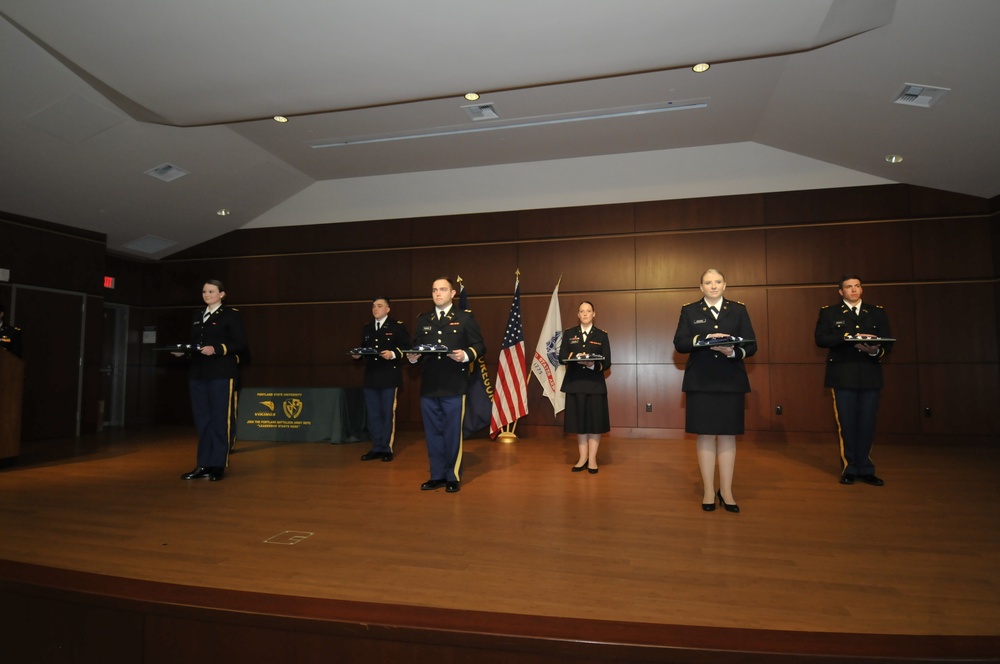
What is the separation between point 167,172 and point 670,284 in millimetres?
6315

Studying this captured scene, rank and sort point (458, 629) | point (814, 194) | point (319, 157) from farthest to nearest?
1. point (319, 157)
2. point (814, 194)
3. point (458, 629)

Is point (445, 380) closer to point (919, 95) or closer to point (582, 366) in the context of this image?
point (582, 366)

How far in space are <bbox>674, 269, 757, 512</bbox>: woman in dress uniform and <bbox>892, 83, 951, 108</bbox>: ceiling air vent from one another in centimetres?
309

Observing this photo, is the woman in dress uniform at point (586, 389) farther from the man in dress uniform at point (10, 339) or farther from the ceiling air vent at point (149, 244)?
the ceiling air vent at point (149, 244)

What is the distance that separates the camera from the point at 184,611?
1650 mm

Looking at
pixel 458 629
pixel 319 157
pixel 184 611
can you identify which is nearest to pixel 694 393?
pixel 458 629

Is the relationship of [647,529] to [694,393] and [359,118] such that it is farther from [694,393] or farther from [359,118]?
[359,118]

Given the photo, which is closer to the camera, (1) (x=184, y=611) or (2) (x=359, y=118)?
(1) (x=184, y=611)

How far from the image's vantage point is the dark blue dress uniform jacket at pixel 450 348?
4.00 metres

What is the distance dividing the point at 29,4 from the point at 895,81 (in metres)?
6.54

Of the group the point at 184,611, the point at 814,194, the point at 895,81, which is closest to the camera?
the point at 184,611

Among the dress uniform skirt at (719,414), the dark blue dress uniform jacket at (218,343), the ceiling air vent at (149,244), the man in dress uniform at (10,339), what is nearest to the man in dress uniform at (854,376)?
the dress uniform skirt at (719,414)

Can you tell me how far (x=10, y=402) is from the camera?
4.91 m

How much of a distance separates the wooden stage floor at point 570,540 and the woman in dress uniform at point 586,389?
25cm
